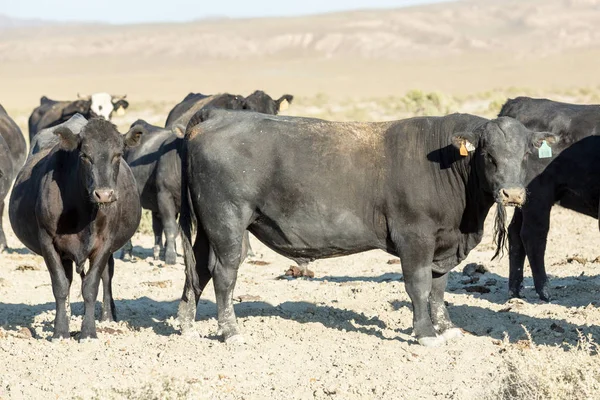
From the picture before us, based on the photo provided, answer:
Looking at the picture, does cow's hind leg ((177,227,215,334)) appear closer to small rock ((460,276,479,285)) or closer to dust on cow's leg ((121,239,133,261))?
small rock ((460,276,479,285))

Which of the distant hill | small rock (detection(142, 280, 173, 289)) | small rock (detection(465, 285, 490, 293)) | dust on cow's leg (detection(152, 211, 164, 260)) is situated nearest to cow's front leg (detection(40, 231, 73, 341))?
small rock (detection(142, 280, 173, 289))

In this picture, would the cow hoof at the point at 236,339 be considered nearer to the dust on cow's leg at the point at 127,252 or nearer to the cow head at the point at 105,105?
the dust on cow's leg at the point at 127,252

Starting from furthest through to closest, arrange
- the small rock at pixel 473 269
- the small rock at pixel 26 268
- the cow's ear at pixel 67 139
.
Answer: the small rock at pixel 26 268
the small rock at pixel 473 269
the cow's ear at pixel 67 139

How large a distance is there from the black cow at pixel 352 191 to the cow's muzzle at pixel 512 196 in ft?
0.66

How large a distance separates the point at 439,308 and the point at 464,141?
1649 mm

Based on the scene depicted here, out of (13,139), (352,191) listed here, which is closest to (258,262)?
(13,139)

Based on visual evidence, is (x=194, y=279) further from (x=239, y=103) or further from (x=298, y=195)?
(x=239, y=103)

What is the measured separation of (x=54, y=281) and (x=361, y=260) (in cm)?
589

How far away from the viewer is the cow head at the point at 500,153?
8.71m

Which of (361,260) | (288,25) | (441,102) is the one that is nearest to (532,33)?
(288,25)

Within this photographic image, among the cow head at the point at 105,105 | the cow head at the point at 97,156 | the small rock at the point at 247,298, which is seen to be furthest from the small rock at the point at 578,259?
the cow head at the point at 105,105

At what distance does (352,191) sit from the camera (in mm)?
9141

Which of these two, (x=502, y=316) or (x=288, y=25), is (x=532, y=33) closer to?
(x=288, y=25)

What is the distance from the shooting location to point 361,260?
14.2m
